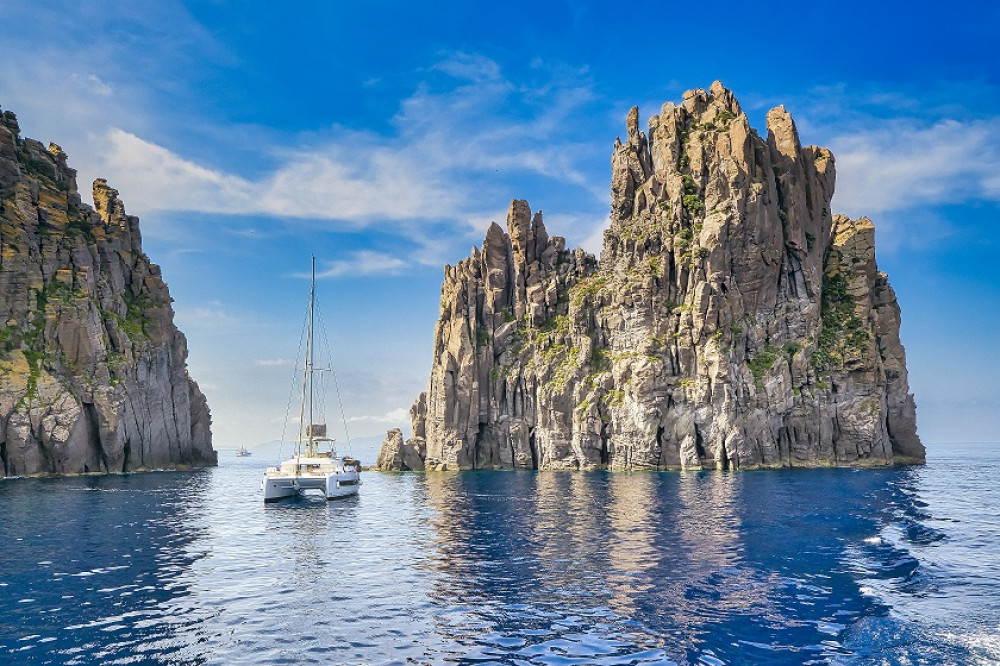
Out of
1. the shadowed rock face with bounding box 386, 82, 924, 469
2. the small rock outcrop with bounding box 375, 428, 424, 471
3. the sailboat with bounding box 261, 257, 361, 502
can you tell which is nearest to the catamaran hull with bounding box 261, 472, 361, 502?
the sailboat with bounding box 261, 257, 361, 502

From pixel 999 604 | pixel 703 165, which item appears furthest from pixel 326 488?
pixel 703 165

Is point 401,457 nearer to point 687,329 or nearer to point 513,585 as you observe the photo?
point 687,329

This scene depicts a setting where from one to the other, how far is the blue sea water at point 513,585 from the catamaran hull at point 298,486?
10091mm

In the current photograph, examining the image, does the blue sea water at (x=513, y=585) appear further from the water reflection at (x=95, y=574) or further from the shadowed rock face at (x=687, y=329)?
the shadowed rock face at (x=687, y=329)

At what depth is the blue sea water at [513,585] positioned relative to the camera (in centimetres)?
2191

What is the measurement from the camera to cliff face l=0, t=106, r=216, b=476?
390 ft

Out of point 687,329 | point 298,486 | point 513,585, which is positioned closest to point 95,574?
point 513,585

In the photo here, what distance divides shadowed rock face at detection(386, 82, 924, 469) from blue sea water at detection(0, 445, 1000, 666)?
66.5 m

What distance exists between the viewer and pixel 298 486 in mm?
74188

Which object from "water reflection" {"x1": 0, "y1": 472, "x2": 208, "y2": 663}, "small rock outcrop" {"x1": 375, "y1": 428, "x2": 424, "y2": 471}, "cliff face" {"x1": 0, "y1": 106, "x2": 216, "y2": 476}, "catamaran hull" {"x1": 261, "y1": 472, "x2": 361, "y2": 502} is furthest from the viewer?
"small rock outcrop" {"x1": 375, "y1": 428, "x2": 424, "y2": 471}

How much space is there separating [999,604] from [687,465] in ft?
329

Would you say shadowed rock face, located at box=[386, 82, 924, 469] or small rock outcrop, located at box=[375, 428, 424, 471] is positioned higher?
shadowed rock face, located at box=[386, 82, 924, 469]

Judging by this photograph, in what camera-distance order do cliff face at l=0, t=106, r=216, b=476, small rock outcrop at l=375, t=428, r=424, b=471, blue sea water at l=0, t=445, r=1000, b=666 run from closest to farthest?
blue sea water at l=0, t=445, r=1000, b=666 < cliff face at l=0, t=106, r=216, b=476 < small rock outcrop at l=375, t=428, r=424, b=471

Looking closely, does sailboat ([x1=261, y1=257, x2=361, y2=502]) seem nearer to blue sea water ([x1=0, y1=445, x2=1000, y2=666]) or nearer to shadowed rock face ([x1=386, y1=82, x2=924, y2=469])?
blue sea water ([x1=0, y1=445, x2=1000, y2=666])
